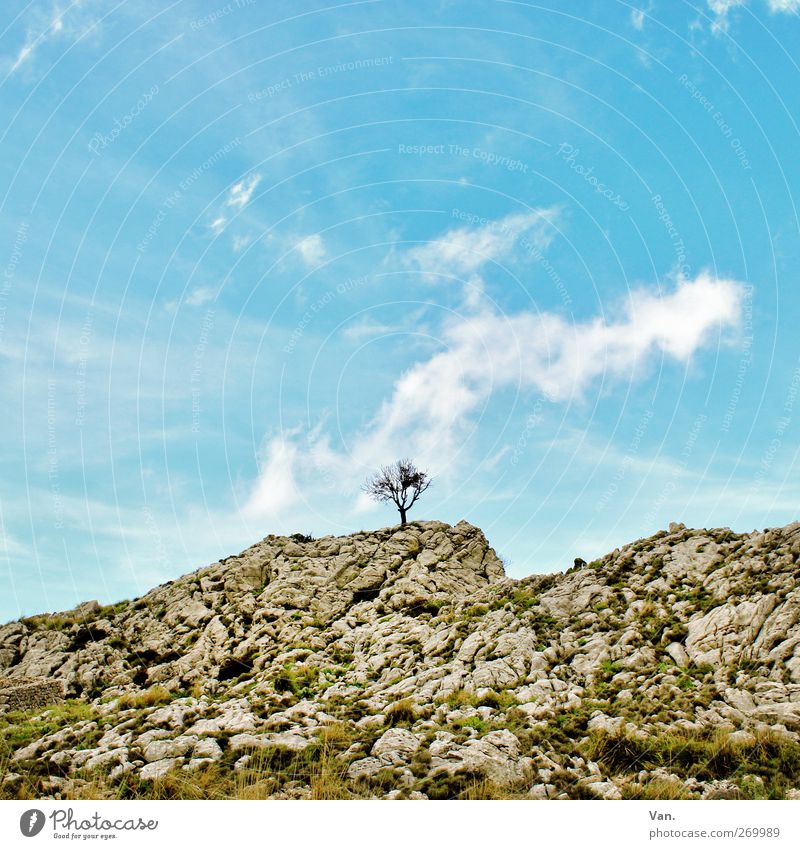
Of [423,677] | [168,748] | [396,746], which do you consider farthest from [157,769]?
[423,677]

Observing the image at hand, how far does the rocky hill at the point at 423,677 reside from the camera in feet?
48.3

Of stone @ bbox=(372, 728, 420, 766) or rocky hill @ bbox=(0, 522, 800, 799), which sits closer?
rocky hill @ bbox=(0, 522, 800, 799)

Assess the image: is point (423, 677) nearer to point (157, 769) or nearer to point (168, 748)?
point (168, 748)

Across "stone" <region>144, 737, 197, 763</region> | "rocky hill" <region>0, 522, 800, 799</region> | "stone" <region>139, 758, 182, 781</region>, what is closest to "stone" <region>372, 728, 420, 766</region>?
"rocky hill" <region>0, 522, 800, 799</region>

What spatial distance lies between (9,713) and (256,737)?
79.2 feet

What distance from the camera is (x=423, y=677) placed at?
2692 cm

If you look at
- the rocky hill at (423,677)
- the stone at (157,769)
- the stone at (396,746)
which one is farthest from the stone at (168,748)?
the stone at (396,746)

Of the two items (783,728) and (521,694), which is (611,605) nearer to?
(521,694)

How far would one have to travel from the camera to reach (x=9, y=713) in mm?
32750

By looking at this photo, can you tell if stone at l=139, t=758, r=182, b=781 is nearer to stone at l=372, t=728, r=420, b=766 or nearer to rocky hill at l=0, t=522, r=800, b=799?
rocky hill at l=0, t=522, r=800, b=799

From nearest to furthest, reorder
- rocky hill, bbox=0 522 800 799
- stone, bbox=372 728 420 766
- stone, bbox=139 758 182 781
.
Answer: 1. rocky hill, bbox=0 522 800 799
2. stone, bbox=139 758 182 781
3. stone, bbox=372 728 420 766

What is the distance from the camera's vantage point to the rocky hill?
48.3 feet

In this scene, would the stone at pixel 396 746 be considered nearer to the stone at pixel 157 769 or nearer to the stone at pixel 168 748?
the stone at pixel 157 769
